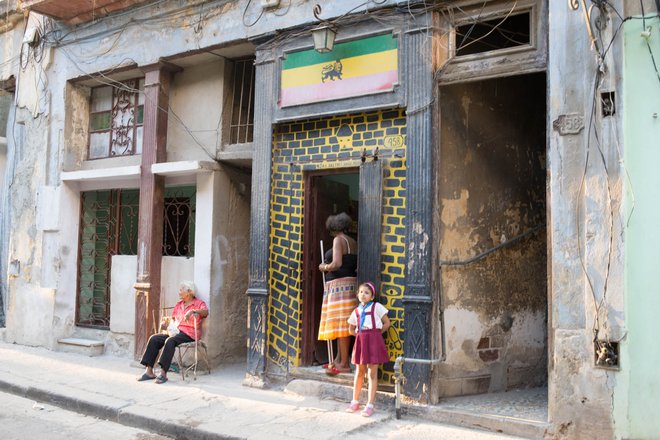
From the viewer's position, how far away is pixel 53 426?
652cm

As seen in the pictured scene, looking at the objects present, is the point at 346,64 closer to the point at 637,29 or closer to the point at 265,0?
the point at 265,0

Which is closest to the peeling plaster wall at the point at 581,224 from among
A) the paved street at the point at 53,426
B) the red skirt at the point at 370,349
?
the red skirt at the point at 370,349

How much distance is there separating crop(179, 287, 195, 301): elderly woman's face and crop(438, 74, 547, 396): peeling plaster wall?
3.79 meters

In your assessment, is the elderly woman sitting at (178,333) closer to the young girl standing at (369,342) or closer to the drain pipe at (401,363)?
the young girl standing at (369,342)

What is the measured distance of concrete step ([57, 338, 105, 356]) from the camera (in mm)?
9922

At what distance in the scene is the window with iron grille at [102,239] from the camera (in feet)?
34.0

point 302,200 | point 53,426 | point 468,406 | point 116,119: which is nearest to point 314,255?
point 302,200

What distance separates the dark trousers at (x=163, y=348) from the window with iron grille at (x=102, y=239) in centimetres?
197

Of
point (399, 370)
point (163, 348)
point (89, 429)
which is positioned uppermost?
point (399, 370)

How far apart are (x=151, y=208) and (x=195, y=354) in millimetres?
2298

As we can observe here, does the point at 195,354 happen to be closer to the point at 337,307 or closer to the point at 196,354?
the point at 196,354

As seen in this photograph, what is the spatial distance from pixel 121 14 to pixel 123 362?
214 inches

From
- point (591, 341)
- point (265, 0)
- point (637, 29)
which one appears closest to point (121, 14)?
point (265, 0)

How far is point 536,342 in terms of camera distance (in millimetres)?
7648
